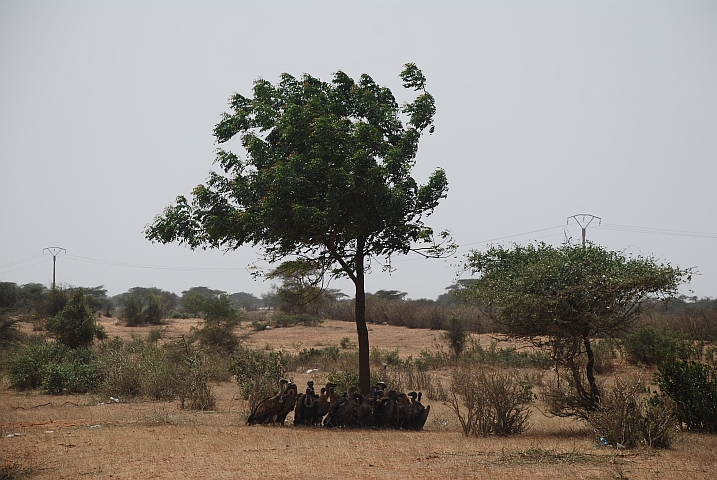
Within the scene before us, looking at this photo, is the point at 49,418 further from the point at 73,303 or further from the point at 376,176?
the point at 73,303

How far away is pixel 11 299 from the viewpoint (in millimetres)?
48156

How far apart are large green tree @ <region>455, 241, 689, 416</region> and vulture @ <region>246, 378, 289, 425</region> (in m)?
4.18

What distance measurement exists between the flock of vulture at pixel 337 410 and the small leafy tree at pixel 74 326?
1576 centimetres

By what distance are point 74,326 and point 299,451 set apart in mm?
18879

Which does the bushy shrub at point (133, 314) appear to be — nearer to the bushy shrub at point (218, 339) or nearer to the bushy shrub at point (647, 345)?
the bushy shrub at point (218, 339)

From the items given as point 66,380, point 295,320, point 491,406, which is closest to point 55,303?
point 295,320

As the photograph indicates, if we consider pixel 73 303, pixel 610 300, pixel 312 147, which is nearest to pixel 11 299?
pixel 73 303

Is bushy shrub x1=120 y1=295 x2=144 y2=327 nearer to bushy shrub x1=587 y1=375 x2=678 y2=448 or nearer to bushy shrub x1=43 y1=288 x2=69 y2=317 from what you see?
bushy shrub x1=43 y1=288 x2=69 y2=317

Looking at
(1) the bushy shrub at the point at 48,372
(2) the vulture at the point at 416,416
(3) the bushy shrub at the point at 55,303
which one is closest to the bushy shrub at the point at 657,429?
(2) the vulture at the point at 416,416

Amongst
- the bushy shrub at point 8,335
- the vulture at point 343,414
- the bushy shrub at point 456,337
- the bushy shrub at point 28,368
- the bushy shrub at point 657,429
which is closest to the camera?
the bushy shrub at point 657,429

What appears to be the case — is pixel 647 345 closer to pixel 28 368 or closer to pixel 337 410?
pixel 337 410

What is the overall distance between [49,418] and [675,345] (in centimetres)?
2027

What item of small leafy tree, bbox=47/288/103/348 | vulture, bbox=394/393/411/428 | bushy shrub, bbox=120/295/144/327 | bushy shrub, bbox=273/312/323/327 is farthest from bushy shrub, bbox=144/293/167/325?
vulture, bbox=394/393/411/428

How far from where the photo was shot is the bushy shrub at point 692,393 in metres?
11.2
